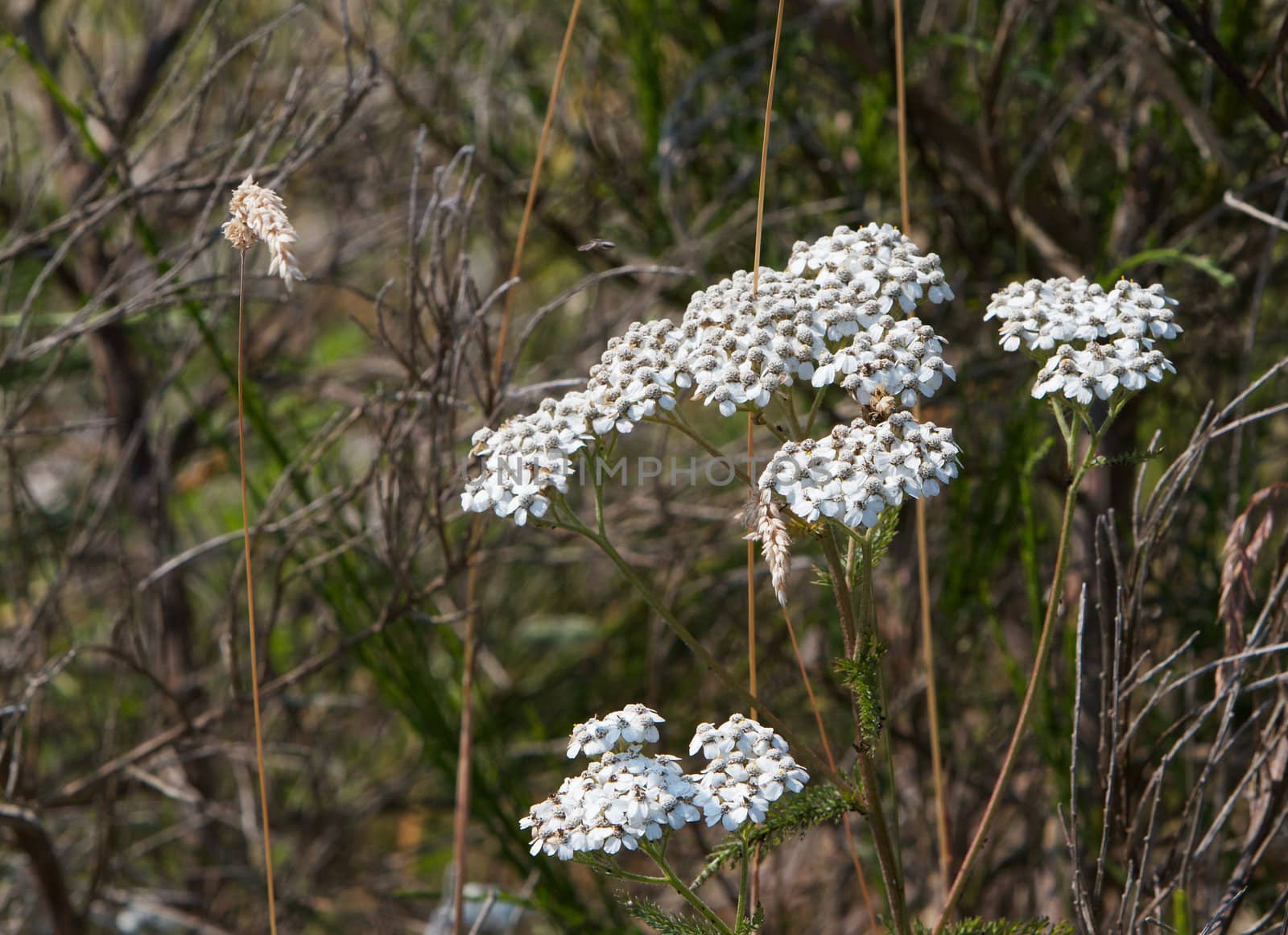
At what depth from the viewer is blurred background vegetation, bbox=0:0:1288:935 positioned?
6.37 feet

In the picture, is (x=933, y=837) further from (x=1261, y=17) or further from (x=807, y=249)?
(x=1261, y=17)

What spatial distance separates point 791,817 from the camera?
4.13 ft

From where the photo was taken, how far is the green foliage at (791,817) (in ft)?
4.10

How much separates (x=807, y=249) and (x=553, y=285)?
257cm

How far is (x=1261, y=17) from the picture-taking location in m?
2.66

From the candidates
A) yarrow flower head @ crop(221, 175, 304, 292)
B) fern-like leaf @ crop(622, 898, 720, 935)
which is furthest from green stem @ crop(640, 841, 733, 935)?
yarrow flower head @ crop(221, 175, 304, 292)

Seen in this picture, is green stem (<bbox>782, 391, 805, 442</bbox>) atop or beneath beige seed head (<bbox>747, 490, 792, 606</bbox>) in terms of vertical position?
atop

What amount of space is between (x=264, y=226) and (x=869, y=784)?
0.86 metres

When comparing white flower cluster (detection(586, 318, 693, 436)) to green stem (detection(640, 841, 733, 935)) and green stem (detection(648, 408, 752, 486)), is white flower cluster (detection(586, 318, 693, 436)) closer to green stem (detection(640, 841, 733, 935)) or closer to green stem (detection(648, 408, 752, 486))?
green stem (detection(648, 408, 752, 486))

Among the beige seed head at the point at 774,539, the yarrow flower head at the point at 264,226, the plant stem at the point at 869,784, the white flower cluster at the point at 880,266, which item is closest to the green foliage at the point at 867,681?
the plant stem at the point at 869,784

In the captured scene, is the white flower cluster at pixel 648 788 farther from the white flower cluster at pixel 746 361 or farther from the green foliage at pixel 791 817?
the white flower cluster at pixel 746 361

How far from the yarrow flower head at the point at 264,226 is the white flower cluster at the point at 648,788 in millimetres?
578

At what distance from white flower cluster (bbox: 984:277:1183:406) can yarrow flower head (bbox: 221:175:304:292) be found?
76 cm

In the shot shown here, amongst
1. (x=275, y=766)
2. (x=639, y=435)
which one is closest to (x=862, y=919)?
(x=639, y=435)
